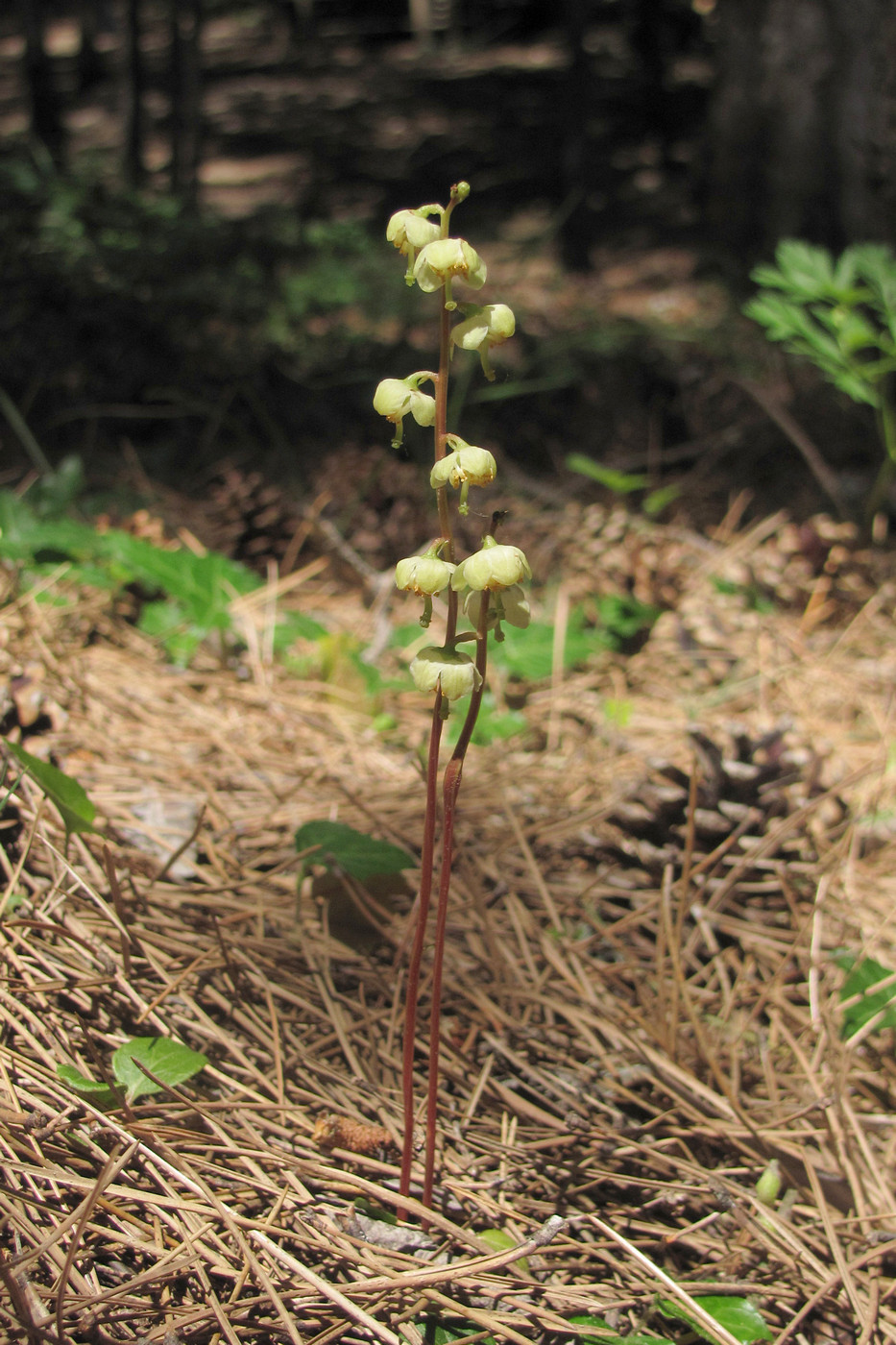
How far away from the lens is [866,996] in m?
1.29

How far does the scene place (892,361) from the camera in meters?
2.35

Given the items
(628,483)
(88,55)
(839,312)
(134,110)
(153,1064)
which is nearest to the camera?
(153,1064)

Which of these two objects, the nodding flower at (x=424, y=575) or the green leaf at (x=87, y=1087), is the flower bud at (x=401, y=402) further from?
the green leaf at (x=87, y=1087)

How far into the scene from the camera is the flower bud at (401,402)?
35.2 inches

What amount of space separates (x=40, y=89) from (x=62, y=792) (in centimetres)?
437

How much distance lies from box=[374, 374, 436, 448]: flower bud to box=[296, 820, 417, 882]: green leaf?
0.62m

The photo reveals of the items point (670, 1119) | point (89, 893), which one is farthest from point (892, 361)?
point (89, 893)

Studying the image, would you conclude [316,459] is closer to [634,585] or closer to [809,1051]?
[634,585]

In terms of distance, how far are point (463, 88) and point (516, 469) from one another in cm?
560

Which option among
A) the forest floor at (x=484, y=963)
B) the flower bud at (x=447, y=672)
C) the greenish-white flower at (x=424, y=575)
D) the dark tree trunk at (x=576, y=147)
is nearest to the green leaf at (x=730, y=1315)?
the forest floor at (x=484, y=963)

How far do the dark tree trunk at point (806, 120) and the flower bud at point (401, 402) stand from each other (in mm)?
3353

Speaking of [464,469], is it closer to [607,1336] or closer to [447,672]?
[447,672]

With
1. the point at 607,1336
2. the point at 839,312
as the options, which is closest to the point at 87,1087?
the point at 607,1336

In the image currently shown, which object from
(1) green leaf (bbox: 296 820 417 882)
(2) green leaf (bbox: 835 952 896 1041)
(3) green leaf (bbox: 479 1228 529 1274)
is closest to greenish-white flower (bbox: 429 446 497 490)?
(1) green leaf (bbox: 296 820 417 882)
